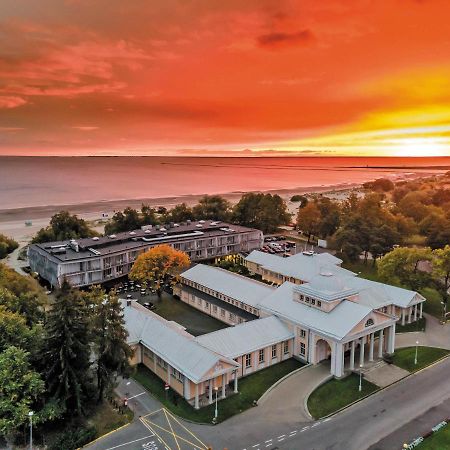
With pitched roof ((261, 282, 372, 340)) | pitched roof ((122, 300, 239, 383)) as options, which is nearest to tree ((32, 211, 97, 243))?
pitched roof ((122, 300, 239, 383))

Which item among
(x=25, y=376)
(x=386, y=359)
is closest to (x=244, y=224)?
(x=386, y=359)

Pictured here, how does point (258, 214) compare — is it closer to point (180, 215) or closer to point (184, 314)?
point (180, 215)

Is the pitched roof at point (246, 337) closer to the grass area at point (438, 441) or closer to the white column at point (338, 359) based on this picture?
the white column at point (338, 359)

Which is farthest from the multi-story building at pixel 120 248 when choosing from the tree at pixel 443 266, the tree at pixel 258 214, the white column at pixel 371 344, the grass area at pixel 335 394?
the white column at pixel 371 344

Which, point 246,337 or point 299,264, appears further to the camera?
point 299,264

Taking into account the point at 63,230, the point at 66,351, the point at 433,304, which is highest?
the point at 63,230

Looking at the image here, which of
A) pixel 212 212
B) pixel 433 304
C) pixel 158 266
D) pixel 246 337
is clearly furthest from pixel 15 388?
pixel 212 212
